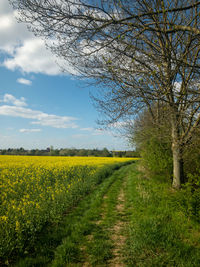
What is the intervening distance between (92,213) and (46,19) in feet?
20.1

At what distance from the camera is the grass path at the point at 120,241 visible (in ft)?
11.4

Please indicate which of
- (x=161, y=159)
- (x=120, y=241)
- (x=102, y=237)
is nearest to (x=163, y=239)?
(x=120, y=241)

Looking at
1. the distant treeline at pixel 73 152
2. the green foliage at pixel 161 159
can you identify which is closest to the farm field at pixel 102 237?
the green foliage at pixel 161 159

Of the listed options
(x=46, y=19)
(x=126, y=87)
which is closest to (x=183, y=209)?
(x=126, y=87)

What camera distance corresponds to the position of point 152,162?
32.2 feet

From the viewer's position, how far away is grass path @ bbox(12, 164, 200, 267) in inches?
137

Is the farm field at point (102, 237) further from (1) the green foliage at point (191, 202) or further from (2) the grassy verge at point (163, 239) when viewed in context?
(1) the green foliage at point (191, 202)

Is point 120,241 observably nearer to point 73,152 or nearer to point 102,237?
point 102,237

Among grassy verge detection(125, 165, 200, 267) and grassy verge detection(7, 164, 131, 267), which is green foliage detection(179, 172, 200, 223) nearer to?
grassy verge detection(125, 165, 200, 267)

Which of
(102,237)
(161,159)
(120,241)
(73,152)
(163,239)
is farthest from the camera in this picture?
(73,152)

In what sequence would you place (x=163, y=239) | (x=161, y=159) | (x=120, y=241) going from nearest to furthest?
(x=163, y=239)
(x=120, y=241)
(x=161, y=159)

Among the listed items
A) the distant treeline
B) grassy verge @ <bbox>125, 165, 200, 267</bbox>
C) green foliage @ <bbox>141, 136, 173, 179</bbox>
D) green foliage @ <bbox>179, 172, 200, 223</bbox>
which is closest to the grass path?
grassy verge @ <bbox>125, 165, 200, 267</bbox>

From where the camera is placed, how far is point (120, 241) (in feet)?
14.1

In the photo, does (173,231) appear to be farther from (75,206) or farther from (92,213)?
(75,206)
